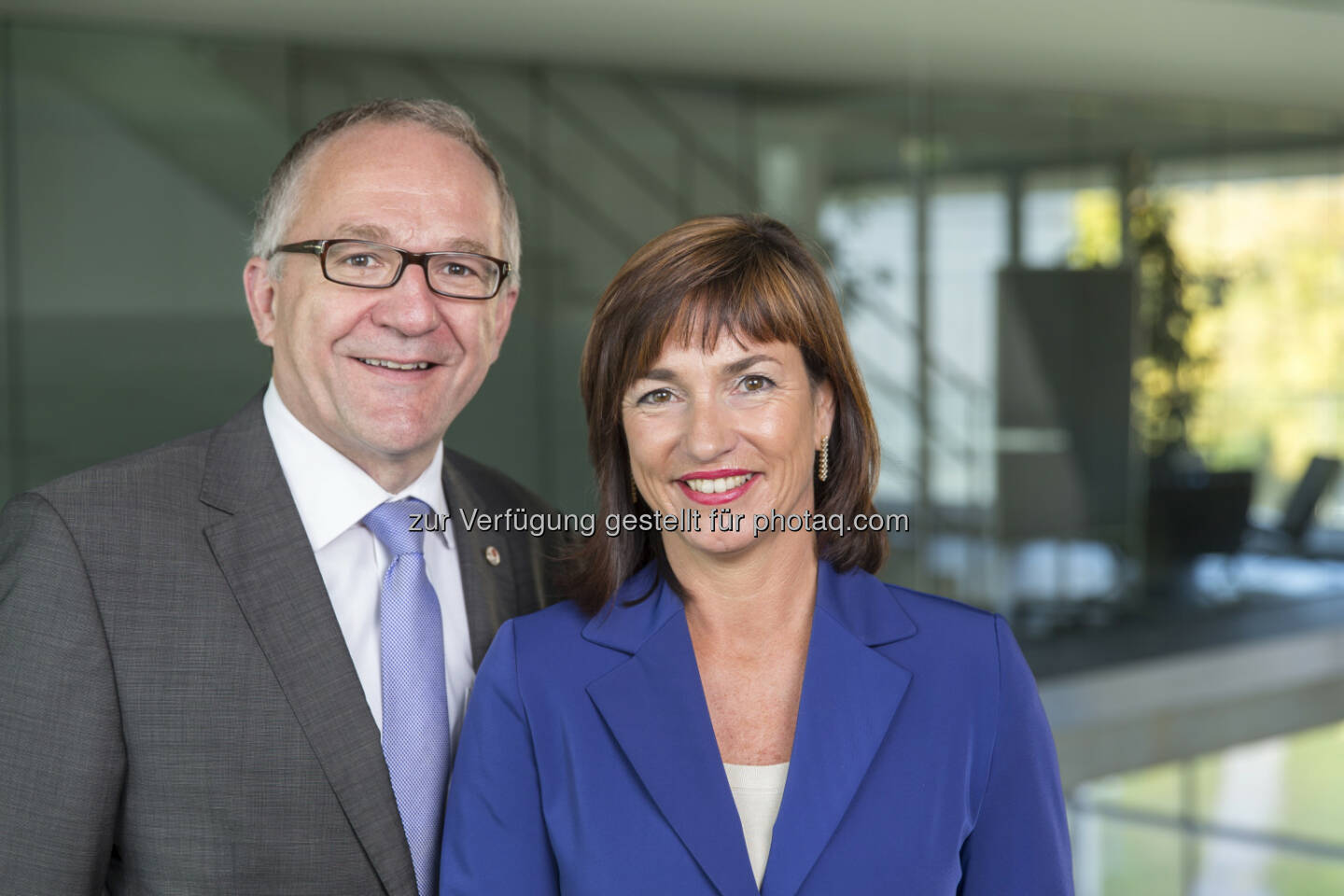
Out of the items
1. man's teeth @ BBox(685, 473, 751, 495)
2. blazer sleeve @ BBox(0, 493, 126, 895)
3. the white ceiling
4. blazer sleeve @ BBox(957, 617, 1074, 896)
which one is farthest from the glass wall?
blazer sleeve @ BBox(0, 493, 126, 895)

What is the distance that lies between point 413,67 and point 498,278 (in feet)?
14.4

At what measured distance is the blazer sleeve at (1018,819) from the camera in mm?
1737

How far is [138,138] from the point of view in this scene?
5430 millimetres

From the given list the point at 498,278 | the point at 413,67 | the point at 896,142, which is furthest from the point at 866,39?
the point at 498,278

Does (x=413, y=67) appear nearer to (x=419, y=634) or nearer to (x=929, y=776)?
(x=419, y=634)

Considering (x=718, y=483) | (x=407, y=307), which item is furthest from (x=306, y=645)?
(x=718, y=483)

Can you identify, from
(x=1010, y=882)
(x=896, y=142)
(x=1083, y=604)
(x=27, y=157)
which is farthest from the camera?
(x=1083, y=604)

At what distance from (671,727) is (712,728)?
0.06m

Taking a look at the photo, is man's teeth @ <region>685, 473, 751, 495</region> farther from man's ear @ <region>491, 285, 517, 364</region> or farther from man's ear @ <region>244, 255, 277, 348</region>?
man's ear @ <region>244, 255, 277, 348</region>

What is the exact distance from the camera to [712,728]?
1.78m

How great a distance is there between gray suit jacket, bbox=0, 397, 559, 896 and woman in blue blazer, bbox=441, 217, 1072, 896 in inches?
7.8

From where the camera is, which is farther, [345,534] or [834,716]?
[345,534]

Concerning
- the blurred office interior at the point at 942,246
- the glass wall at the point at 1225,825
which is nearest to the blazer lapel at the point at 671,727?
the blurred office interior at the point at 942,246

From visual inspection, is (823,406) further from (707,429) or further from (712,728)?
(712,728)
